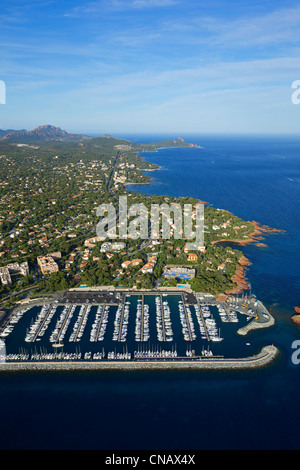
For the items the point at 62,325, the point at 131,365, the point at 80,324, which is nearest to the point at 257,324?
the point at 131,365

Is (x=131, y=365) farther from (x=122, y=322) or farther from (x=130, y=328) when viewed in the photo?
(x=122, y=322)

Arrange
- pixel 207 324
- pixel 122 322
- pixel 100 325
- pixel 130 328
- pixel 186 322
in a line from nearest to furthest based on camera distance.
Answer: pixel 130 328
pixel 100 325
pixel 207 324
pixel 122 322
pixel 186 322

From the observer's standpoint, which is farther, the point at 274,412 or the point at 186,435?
the point at 274,412

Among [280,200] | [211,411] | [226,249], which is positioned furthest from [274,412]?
[280,200]

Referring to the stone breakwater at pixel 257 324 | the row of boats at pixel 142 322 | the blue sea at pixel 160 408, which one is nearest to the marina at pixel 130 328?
the row of boats at pixel 142 322

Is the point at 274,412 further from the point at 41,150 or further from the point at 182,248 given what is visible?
the point at 41,150

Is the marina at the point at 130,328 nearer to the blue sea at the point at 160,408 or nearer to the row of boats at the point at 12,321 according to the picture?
the row of boats at the point at 12,321

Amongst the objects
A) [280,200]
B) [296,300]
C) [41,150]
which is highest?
[41,150]

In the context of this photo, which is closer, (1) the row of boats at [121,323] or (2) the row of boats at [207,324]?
(1) the row of boats at [121,323]
